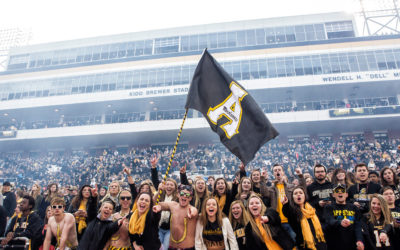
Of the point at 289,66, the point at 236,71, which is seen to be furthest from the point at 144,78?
the point at 289,66

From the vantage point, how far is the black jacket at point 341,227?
380 centimetres

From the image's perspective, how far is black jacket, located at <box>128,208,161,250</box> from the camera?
367cm

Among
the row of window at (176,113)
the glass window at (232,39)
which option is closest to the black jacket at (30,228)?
the row of window at (176,113)

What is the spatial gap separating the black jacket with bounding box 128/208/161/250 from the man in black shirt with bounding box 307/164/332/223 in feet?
9.71

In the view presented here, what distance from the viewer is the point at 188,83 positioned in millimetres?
29719

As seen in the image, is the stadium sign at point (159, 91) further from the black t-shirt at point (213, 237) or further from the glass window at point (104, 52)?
the black t-shirt at point (213, 237)

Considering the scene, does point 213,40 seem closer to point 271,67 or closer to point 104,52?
point 271,67

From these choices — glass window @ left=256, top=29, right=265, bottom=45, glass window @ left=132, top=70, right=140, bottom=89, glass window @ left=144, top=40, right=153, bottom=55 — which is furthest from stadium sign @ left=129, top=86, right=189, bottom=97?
glass window @ left=256, top=29, right=265, bottom=45

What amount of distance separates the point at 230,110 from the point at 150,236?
2464 mm

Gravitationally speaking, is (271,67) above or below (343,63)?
above

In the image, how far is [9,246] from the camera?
15.8ft

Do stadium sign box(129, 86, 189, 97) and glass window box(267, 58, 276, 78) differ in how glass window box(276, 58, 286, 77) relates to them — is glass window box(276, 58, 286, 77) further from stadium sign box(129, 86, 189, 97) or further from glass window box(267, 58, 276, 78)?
stadium sign box(129, 86, 189, 97)

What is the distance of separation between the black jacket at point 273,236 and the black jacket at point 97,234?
7.09 feet

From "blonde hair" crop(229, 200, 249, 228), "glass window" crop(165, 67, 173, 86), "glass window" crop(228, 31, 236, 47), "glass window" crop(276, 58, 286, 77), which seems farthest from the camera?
"glass window" crop(228, 31, 236, 47)
